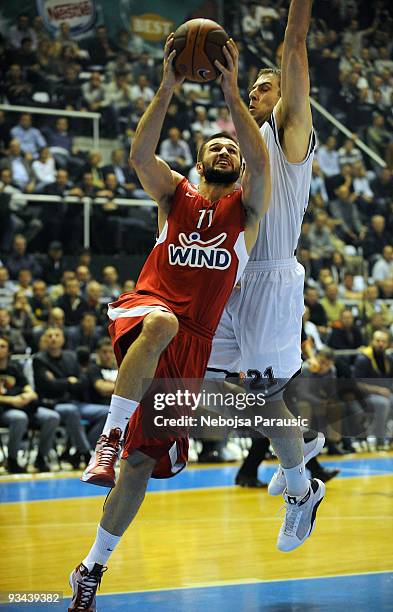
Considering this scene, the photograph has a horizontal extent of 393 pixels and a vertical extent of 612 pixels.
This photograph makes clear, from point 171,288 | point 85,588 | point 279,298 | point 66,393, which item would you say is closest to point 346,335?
point 66,393

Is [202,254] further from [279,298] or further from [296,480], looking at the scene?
[296,480]

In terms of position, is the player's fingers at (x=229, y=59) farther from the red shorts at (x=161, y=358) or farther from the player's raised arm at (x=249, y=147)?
the red shorts at (x=161, y=358)

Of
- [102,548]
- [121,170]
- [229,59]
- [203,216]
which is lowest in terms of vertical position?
[121,170]

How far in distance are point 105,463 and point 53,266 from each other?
8.81 m

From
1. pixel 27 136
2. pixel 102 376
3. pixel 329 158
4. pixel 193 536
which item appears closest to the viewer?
pixel 193 536

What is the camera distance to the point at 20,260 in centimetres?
1273

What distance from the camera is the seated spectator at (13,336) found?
1101 centimetres

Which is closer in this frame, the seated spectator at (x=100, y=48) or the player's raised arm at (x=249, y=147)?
the player's raised arm at (x=249, y=147)

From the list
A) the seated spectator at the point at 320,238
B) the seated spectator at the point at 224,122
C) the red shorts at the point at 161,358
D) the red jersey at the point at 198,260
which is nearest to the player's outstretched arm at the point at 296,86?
the red jersey at the point at 198,260

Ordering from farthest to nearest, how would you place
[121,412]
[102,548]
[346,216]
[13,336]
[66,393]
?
1. [346,216]
2. [13,336]
3. [66,393]
4. [102,548]
5. [121,412]

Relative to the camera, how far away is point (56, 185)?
13477mm

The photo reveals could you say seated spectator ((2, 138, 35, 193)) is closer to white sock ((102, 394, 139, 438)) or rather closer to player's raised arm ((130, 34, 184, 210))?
player's raised arm ((130, 34, 184, 210))

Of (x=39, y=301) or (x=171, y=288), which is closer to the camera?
(x=171, y=288)

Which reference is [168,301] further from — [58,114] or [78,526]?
[58,114]
